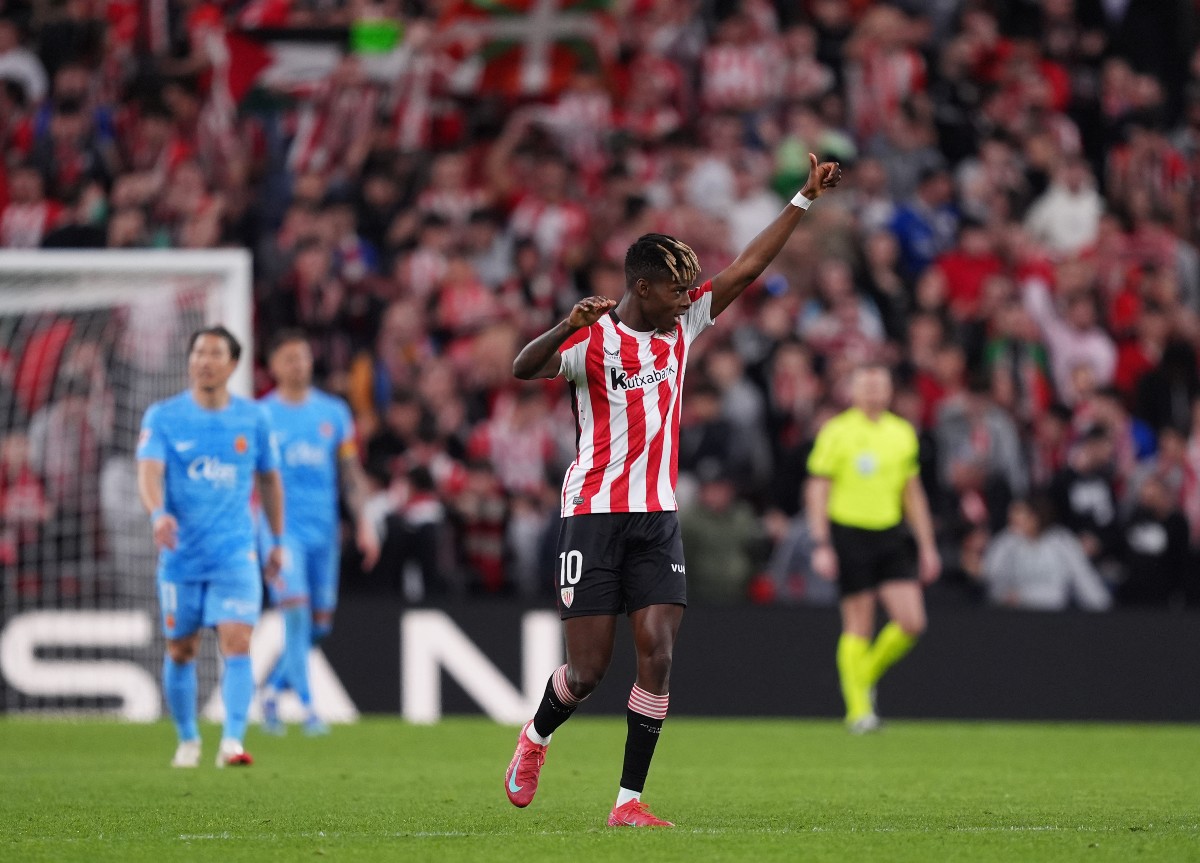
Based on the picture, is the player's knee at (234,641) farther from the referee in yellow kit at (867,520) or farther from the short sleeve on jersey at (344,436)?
the referee in yellow kit at (867,520)

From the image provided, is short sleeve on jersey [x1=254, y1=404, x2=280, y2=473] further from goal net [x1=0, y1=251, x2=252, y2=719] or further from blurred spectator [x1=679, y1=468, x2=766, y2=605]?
blurred spectator [x1=679, y1=468, x2=766, y2=605]

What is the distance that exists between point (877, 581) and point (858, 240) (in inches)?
232

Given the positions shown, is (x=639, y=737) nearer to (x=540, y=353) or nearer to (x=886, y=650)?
(x=540, y=353)

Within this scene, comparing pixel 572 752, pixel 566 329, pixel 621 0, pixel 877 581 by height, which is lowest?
pixel 572 752

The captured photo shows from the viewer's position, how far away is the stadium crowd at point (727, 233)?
16.2 m

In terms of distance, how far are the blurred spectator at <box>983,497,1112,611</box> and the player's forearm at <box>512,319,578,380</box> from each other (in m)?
9.42

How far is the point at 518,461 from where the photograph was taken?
648 inches

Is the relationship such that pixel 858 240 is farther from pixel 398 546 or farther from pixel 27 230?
pixel 27 230

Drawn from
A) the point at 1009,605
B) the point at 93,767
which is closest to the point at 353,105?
the point at 1009,605

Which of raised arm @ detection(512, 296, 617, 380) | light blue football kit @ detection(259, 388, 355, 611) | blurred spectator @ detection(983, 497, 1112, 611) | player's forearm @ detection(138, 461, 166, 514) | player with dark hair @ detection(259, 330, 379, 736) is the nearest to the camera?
raised arm @ detection(512, 296, 617, 380)

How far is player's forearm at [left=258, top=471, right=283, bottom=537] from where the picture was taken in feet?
35.7

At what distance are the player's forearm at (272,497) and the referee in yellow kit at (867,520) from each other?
172 inches

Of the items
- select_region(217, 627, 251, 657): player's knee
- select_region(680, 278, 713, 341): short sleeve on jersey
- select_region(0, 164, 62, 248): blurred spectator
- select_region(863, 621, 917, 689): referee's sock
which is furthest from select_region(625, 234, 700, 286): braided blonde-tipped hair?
select_region(0, 164, 62, 248): blurred spectator

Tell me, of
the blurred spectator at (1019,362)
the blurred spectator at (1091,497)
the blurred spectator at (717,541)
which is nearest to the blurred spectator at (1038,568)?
the blurred spectator at (1091,497)
